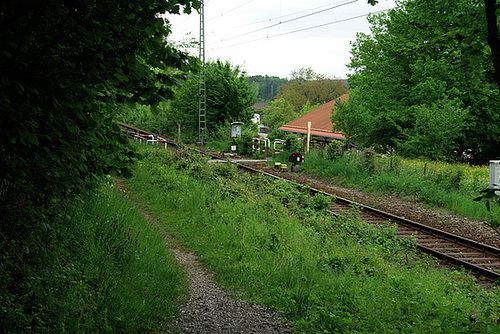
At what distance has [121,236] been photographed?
21.0ft

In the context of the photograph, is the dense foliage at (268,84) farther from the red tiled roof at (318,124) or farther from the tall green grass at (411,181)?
the tall green grass at (411,181)

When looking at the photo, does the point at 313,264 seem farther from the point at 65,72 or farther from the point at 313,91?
the point at 313,91

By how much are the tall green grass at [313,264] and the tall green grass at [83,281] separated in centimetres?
135

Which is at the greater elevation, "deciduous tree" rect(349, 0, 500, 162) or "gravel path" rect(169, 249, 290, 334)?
"deciduous tree" rect(349, 0, 500, 162)

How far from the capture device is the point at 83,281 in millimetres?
4492

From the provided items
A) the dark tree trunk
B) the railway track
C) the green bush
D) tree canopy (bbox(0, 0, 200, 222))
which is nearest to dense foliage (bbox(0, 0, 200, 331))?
tree canopy (bbox(0, 0, 200, 222))

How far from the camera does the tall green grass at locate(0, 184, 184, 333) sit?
376 centimetres

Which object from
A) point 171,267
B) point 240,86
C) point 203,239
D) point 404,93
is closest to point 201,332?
point 171,267

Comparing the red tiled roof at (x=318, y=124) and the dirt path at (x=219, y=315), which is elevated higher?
the red tiled roof at (x=318, y=124)

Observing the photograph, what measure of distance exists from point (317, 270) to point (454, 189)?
11.4m

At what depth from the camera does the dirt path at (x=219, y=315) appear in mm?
4828

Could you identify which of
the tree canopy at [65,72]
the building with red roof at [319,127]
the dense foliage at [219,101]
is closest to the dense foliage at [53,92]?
the tree canopy at [65,72]

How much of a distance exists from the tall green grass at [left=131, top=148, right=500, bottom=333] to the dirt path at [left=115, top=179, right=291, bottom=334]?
22cm

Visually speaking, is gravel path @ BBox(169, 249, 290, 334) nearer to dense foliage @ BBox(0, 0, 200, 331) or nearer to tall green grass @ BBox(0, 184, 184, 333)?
tall green grass @ BBox(0, 184, 184, 333)
